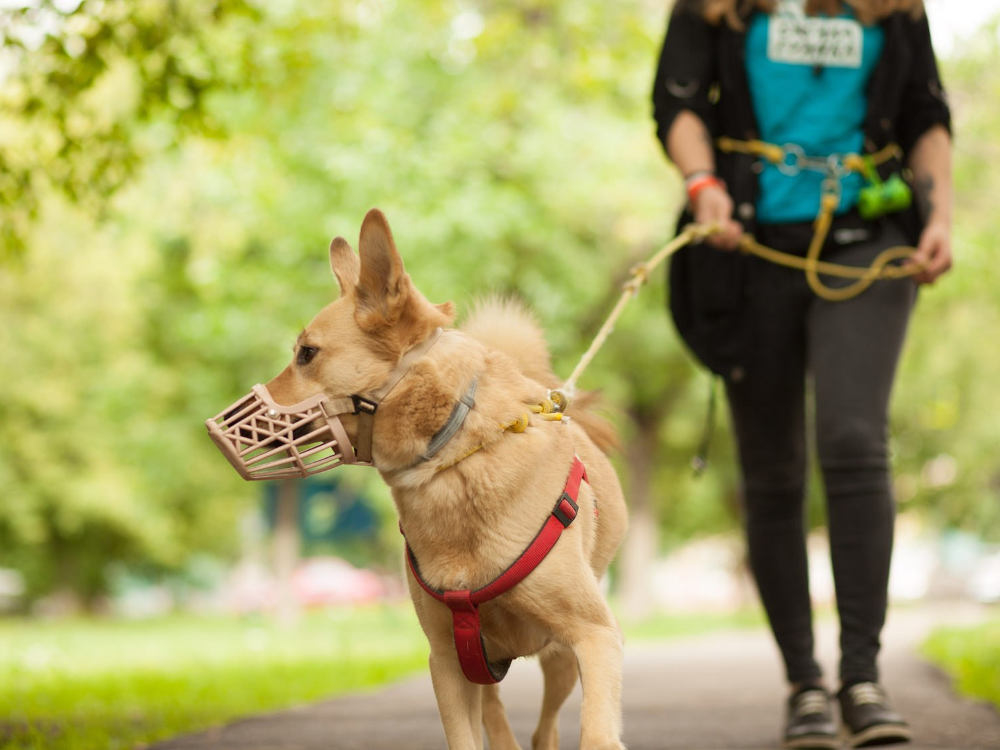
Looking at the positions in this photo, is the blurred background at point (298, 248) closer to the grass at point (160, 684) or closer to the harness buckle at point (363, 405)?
the grass at point (160, 684)

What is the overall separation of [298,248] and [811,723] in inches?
564

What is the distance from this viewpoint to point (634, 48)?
40.4 feet

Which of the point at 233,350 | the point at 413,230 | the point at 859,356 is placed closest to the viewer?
the point at 859,356

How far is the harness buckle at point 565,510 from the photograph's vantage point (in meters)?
3.37

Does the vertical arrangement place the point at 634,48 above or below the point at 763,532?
above

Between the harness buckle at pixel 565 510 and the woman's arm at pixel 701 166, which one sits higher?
the woman's arm at pixel 701 166

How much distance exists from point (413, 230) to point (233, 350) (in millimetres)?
5738

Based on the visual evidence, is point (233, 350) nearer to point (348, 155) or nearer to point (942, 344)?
point (348, 155)

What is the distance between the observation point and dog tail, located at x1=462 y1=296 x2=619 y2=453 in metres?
3.98

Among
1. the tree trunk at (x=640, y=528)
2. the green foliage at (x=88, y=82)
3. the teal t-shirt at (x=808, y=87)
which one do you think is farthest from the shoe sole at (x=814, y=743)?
the tree trunk at (x=640, y=528)

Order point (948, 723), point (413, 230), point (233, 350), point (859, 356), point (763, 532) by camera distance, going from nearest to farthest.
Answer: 1. point (859, 356)
2. point (763, 532)
3. point (948, 723)
4. point (413, 230)
5. point (233, 350)

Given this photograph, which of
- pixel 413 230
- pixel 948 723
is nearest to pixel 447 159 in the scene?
pixel 413 230

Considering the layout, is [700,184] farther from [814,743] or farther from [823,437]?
[814,743]

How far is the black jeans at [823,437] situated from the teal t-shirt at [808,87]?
0.17 m
